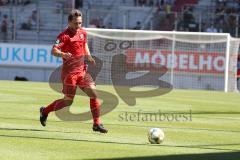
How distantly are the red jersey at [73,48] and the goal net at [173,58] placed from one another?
1621 centimetres

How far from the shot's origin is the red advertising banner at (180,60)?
29.5 metres

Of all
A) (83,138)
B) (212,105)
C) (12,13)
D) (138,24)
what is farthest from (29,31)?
(83,138)

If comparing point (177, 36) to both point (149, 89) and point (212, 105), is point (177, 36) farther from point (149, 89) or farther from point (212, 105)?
point (212, 105)

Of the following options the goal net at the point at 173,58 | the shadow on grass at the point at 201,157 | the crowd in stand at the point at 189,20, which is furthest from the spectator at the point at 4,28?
the shadow on grass at the point at 201,157

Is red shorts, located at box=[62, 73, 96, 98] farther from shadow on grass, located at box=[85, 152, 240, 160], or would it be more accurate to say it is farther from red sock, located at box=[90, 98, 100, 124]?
shadow on grass, located at box=[85, 152, 240, 160]

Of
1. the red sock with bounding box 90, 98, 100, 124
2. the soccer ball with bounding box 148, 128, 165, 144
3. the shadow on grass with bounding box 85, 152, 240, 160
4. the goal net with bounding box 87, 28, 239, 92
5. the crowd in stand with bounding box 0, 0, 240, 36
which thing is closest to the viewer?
the shadow on grass with bounding box 85, 152, 240, 160

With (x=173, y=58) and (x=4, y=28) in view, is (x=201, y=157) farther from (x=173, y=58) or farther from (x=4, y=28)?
(x=4, y=28)

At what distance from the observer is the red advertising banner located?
29547 mm

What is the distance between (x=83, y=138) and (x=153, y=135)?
122 centimetres

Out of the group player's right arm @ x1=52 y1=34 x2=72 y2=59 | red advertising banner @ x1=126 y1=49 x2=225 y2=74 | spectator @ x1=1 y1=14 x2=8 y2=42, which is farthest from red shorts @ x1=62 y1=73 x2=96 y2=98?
spectator @ x1=1 y1=14 x2=8 y2=42

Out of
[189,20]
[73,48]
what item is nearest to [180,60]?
[189,20]

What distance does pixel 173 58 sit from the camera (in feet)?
98.1

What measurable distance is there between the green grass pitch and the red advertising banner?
9.22 m

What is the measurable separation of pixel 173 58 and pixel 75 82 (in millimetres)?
17634
